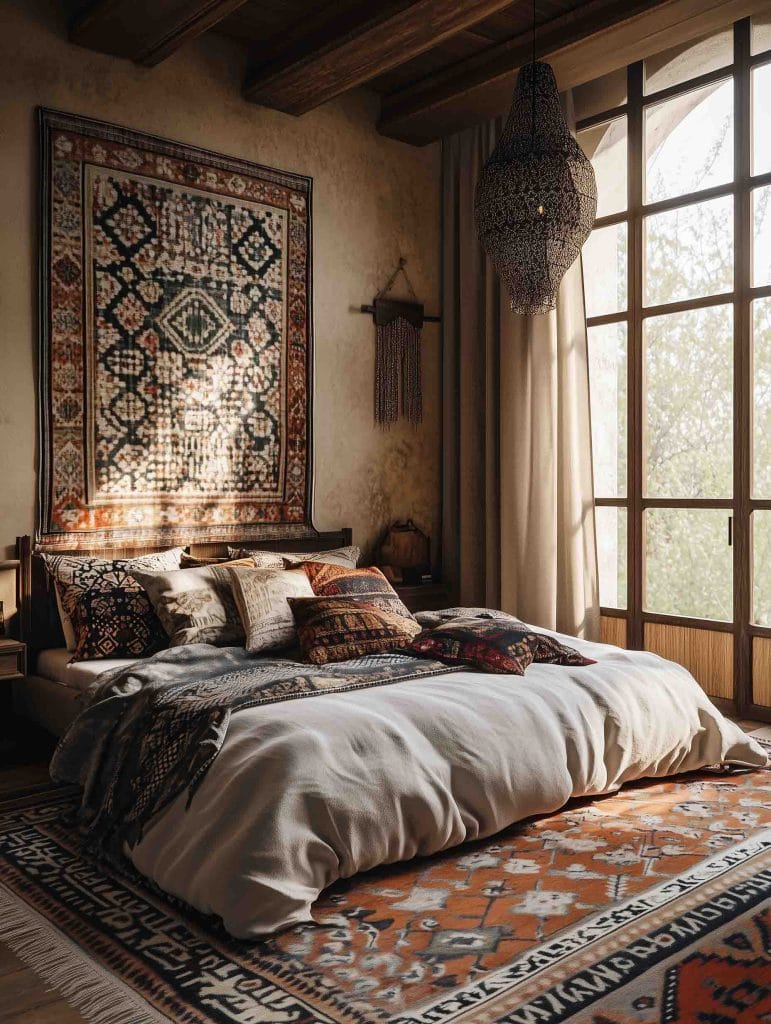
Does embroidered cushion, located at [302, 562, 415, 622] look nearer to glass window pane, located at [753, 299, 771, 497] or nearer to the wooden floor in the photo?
glass window pane, located at [753, 299, 771, 497]

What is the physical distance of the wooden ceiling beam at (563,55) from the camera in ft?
13.0

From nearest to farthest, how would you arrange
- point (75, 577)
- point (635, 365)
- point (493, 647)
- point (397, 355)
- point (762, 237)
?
1. point (493, 647)
2. point (75, 577)
3. point (762, 237)
4. point (635, 365)
5. point (397, 355)

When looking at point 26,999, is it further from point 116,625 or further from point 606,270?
point 606,270

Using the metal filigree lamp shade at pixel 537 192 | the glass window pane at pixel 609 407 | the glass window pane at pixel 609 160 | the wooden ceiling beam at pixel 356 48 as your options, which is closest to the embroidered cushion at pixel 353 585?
the metal filigree lamp shade at pixel 537 192

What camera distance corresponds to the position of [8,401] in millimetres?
3900

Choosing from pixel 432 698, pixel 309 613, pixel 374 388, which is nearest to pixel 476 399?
pixel 374 388

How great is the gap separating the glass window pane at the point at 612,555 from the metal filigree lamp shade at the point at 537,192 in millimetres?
1618

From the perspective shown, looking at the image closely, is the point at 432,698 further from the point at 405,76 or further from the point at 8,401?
the point at 405,76

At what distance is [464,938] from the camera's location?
2189 mm

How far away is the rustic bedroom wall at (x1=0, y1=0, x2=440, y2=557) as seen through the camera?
154 inches

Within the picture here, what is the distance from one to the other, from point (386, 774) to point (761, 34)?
3723 millimetres

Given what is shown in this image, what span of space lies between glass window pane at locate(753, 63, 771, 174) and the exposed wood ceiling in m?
0.33

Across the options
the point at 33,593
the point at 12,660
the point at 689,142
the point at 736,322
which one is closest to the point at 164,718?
the point at 12,660

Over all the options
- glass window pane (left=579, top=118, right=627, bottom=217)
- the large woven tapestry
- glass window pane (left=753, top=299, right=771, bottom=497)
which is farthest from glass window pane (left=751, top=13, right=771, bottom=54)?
the large woven tapestry
